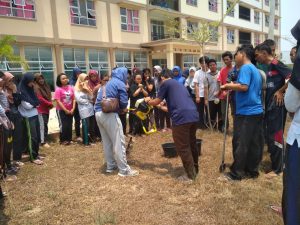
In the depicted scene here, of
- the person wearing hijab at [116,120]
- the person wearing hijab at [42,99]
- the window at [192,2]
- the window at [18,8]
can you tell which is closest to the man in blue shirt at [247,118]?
the person wearing hijab at [116,120]

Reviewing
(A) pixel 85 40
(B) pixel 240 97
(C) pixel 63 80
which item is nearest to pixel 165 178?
(B) pixel 240 97

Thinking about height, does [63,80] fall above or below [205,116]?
above

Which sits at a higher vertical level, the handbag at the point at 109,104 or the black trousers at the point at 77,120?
the handbag at the point at 109,104

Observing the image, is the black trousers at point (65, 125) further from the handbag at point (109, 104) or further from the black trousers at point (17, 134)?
the handbag at point (109, 104)

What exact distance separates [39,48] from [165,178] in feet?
46.8

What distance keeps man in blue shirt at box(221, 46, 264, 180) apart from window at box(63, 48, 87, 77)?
15148mm

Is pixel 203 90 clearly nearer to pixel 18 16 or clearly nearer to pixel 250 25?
pixel 18 16

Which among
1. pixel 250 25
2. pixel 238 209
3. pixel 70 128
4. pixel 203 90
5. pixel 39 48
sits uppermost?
pixel 250 25

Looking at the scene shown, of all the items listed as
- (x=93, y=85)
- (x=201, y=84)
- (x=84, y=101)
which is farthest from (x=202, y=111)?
(x=84, y=101)

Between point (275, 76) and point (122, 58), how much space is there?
58.3 ft

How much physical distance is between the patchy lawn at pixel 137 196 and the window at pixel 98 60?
1459cm

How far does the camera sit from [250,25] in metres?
37.0

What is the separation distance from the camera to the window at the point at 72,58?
698 inches

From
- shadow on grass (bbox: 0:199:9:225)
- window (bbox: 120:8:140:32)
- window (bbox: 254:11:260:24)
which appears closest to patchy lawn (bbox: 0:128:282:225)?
shadow on grass (bbox: 0:199:9:225)
